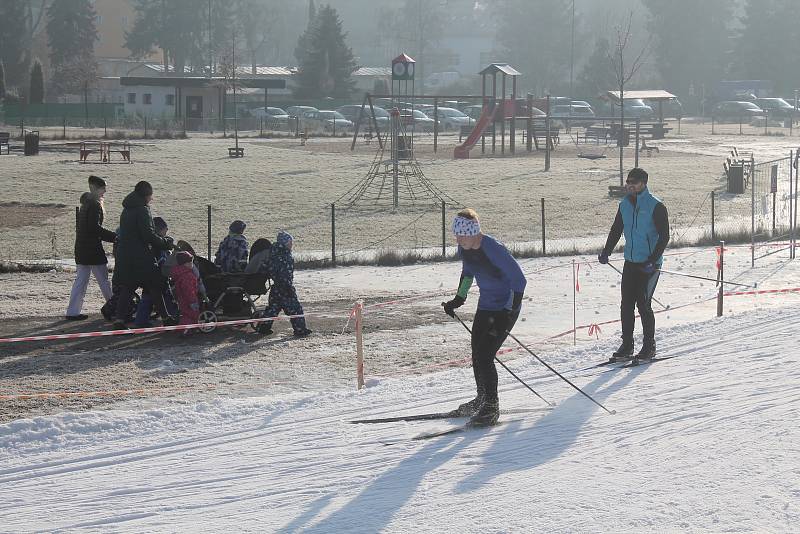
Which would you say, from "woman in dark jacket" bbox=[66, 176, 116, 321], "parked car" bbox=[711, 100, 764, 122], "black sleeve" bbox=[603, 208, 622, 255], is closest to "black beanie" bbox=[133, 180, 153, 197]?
"woman in dark jacket" bbox=[66, 176, 116, 321]

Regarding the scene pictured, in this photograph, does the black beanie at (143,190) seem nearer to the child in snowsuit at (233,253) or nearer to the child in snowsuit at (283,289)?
the child in snowsuit at (233,253)

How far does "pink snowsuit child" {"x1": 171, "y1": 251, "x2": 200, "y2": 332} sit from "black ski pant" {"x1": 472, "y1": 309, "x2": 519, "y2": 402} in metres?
4.41

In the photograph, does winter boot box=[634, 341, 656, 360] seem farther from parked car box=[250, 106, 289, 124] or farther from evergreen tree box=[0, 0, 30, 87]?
evergreen tree box=[0, 0, 30, 87]

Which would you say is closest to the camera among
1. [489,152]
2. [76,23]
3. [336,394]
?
[336,394]

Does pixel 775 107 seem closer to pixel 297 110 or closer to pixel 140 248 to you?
pixel 297 110

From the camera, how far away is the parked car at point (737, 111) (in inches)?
2886

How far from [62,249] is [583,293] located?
899 centimetres

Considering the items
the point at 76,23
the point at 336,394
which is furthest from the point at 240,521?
the point at 76,23

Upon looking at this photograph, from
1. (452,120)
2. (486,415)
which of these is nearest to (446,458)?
(486,415)

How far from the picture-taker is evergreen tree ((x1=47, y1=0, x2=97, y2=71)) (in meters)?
96.9

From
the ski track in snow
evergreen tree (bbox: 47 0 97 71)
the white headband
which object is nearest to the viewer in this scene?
the ski track in snow

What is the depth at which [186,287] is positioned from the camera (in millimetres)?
12055

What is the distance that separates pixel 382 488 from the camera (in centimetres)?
727

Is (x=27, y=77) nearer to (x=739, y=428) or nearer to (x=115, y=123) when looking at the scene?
(x=115, y=123)
